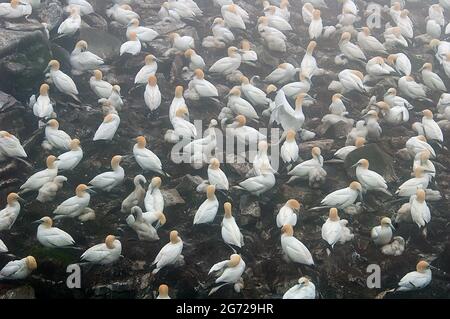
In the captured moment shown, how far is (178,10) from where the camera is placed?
2055 cm

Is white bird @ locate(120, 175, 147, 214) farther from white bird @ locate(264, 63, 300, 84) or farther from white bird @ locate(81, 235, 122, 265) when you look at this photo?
white bird @ locate(264, 63, 300, 84)

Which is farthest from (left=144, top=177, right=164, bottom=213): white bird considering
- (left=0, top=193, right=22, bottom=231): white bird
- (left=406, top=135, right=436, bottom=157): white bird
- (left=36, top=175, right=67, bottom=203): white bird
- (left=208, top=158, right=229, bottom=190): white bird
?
(left=406, top=135, right=436, bottom=157): white bird

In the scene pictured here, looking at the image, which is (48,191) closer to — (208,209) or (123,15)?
(208,209)

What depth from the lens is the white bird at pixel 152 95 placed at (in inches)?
663

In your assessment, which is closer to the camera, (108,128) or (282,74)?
(108,128)

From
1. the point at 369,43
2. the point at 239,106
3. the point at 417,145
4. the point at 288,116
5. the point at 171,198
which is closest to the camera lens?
the point at 171,198

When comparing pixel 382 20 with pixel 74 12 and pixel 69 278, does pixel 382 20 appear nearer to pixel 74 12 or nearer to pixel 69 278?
pixel 74 12

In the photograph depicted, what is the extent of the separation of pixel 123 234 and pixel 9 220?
7.00 feet

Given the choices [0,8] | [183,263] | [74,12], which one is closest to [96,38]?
[74,12]

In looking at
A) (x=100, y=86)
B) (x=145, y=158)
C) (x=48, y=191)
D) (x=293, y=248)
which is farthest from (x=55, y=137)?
(x=293, y=248)

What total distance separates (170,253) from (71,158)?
352 centimetres

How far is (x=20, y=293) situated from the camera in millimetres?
12352

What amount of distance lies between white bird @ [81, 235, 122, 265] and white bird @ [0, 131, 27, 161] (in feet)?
10.6

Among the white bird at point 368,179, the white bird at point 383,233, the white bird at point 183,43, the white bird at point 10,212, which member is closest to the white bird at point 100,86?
the white bird at point 183,43
